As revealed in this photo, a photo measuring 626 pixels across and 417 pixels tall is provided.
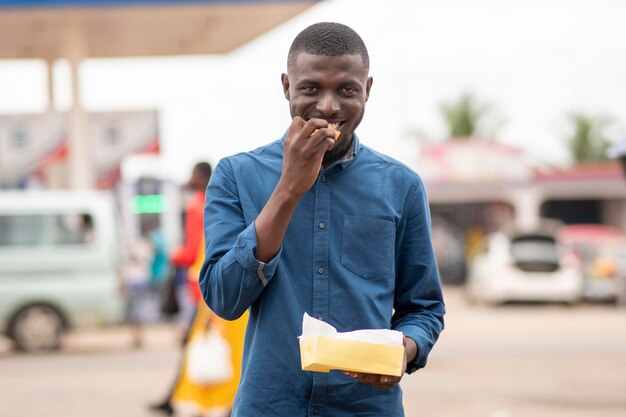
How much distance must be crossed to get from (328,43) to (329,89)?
11 centimetres

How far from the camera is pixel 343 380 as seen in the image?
2.74 metres

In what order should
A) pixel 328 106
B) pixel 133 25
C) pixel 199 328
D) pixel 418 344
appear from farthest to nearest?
pixel 133 25, pixel 199 328, pixel 418 344, pixel 328 106

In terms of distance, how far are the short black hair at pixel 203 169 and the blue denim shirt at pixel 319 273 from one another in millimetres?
5297

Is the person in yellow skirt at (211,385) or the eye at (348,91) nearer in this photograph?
the eye at (348,91)

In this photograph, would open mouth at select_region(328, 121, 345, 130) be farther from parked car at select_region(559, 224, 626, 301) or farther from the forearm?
parked car at select_region(559, 224, 626, 301)

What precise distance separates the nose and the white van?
41.9 ft

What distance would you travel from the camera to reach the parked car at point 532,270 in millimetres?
22578

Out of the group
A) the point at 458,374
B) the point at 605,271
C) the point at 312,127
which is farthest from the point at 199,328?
the point at 605,271

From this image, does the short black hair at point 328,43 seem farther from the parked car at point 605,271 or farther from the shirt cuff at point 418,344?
the parked car at point 605,271

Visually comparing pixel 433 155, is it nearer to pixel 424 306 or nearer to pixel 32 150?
pixel 32 150

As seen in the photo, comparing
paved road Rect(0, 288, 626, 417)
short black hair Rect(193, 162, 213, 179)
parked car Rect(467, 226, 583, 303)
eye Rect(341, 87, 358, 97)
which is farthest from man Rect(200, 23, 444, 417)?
parked car Rect(467, 226, 583, 303)

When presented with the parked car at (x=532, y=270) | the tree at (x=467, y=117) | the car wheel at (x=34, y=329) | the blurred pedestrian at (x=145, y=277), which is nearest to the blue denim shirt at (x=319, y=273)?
the car wheel at (x=34, y=329)

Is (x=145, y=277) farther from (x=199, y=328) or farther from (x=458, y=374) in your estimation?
(x=199, y=328)

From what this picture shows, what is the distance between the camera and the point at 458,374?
12227mm
